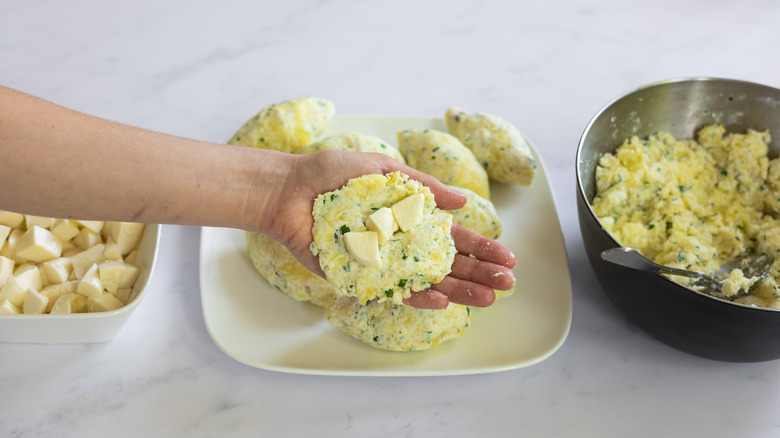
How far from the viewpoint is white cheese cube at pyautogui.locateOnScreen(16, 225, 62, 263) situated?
1863 mm

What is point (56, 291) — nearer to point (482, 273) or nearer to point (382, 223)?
point (382, 223)

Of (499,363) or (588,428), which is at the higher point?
(499,363)

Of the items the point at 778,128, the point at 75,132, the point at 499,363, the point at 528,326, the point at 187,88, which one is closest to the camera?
the point at 75,132

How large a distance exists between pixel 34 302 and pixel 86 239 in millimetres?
255

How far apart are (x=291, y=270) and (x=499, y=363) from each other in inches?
25.1

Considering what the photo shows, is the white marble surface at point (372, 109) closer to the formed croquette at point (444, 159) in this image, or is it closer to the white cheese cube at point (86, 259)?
the white cheese cube at point (86, 259)

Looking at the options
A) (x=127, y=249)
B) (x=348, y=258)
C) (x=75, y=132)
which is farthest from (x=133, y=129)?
(x=348, y=258)

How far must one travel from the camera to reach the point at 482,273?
1727 mm

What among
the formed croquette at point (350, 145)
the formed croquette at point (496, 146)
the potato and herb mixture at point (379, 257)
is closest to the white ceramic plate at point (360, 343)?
the potato and herb mixture at point (379, 257)

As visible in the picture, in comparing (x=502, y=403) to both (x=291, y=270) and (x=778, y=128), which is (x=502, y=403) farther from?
(x=778, y=128)

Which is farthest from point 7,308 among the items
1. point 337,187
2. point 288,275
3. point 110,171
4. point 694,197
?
point 694,197

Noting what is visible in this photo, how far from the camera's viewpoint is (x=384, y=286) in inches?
65.4

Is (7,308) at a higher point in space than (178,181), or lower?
lower

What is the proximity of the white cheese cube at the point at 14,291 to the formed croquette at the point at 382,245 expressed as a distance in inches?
31.8
